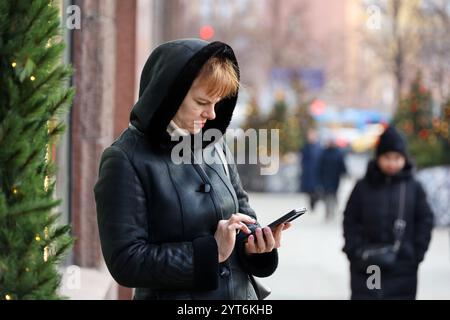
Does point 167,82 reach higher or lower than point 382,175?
higher

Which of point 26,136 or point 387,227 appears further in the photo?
point 387,227

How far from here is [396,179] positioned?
655cm

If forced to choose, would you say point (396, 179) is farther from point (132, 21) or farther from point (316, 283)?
point (316, 283)

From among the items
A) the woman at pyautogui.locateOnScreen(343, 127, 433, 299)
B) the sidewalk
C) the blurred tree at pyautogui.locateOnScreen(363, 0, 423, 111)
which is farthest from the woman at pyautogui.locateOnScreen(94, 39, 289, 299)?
the blurred tree at pyautogui.locateOnScreen(363, 0, 423, 111)

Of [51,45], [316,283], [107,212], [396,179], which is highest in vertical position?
[51,45]

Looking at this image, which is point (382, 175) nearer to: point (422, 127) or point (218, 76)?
point (218, 76)

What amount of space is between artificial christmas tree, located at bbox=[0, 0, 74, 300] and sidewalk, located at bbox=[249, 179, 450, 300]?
22.9ft

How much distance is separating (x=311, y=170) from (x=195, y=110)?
16577mm

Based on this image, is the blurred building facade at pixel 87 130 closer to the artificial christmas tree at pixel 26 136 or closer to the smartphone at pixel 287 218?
the smartphone at pixel 287 218

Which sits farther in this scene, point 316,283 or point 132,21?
point 316,283

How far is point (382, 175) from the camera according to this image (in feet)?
21.7

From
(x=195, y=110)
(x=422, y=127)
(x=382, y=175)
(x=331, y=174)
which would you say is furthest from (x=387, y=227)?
(x=422, y=127)
